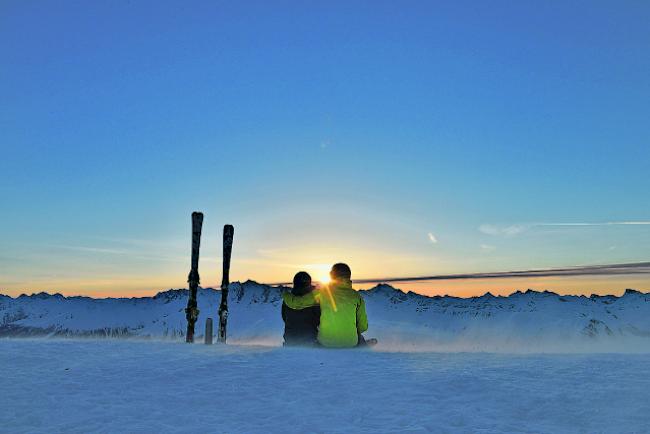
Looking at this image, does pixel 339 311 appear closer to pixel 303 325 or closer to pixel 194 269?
pixel 303 325

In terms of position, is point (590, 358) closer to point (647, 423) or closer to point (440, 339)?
point (647, 423)

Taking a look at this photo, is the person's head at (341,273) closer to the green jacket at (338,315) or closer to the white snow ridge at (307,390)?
the green jacket at (338,315)

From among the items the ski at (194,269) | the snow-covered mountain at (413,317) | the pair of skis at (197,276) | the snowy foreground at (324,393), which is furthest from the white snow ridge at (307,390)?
the snow-covered mountain at (413,317)

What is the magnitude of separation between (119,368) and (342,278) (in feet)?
14.0

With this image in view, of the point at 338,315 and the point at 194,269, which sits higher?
the point at 194,269

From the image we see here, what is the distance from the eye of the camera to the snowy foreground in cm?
567

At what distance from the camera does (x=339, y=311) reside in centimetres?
1047

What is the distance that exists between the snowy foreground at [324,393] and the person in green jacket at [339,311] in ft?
4.79

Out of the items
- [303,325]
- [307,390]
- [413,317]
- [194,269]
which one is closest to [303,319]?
[303,325]

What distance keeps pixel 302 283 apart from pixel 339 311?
1.31 metres

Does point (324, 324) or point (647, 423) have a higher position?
point (324, 324)

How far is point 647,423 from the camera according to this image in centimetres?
561

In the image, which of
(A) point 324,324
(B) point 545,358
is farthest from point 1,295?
(B) point 545,358

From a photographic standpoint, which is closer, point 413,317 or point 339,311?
point 339,311
